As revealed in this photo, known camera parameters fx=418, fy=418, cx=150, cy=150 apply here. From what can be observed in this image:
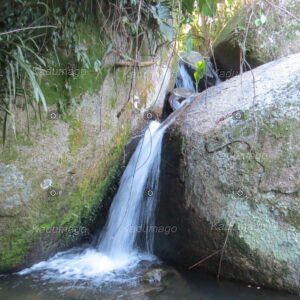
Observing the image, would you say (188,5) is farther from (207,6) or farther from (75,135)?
(75,135)

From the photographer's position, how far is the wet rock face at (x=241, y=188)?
3.39 m

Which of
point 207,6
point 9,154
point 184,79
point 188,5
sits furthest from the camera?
point 184,79

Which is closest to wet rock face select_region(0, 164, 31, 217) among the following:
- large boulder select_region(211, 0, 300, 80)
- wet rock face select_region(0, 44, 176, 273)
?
wet rock face select_region(0, 44, 176, 273)

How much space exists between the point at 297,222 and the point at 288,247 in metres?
0.22

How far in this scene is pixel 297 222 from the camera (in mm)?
3373

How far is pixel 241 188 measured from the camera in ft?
11.7

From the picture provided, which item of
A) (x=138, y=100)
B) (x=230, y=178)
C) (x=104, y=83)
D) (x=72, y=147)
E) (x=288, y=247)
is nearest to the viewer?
(x=288, y=247)

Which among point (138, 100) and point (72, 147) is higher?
point (138, 100)

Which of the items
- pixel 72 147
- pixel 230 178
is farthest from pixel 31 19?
pixel 230 178

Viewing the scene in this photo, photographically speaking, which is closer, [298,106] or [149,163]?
[298,106]

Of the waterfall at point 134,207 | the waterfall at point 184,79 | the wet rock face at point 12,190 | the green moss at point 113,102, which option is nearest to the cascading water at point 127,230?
the waterfall at point 134,207

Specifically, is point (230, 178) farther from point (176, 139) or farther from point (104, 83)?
point (104, 83)

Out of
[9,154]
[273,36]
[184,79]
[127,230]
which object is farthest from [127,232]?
[273,36]

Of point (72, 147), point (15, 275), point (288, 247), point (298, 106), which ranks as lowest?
point (15, 275)
